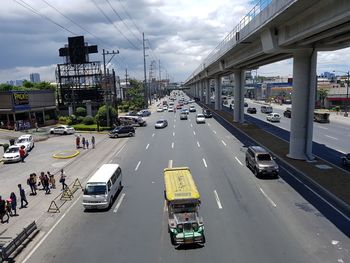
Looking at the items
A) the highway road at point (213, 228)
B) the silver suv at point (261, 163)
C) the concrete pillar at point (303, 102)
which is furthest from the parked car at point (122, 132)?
the concrete pillar at point (303, 102)

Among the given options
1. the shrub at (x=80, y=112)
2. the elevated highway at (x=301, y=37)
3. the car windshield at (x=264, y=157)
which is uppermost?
the elevated highway at (x=301, y=37)

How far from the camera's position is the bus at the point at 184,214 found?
15234 millimetres

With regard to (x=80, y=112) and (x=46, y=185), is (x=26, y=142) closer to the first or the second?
(x=46, y=185)

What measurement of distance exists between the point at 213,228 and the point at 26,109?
56.9 m

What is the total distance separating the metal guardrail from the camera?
14734 mm

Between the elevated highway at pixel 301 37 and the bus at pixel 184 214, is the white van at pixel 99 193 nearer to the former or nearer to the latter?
the bus at pixel 184 214

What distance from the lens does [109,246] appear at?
619 inches

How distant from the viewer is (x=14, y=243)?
51.3ft

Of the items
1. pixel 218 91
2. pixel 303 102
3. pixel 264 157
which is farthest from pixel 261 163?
pixel 218 91

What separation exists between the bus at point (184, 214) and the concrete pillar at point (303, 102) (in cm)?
1740

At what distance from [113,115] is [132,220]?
1766 inches

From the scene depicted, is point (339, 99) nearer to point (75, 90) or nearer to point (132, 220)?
point (75, 90)

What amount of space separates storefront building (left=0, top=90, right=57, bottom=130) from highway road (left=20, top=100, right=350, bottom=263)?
Result: 3946 cm

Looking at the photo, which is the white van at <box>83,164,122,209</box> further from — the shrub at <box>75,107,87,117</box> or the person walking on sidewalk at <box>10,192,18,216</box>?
the shrub at <box>75,107,87,117</box>
